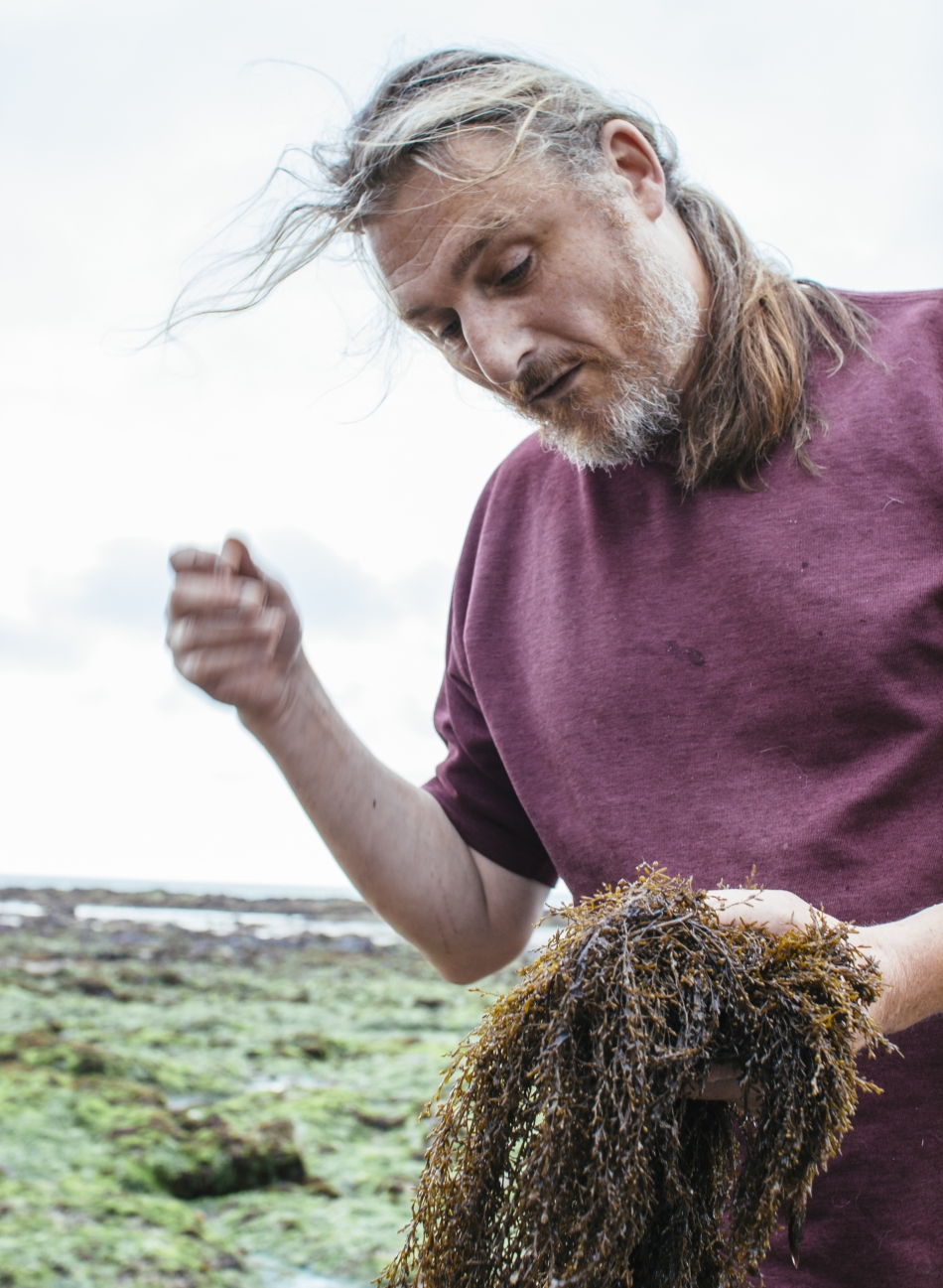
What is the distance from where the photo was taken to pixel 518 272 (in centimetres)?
240

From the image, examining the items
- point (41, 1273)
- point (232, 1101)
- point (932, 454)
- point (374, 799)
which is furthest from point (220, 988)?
point (932, 454)

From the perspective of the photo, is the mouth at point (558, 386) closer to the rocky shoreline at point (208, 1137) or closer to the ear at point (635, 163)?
the ear at point (635, 163)

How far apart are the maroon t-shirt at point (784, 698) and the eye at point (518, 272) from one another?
1.61 feet

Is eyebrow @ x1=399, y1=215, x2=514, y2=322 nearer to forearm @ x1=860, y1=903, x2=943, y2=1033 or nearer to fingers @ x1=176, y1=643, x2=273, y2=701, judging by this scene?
fingers @ x1=176, y1=643, x2=273, y2=701

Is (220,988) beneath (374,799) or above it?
beneath

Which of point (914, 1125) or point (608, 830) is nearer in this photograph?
point (914, 1125)

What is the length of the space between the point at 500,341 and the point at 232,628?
92cm

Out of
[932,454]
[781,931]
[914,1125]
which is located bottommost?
[914,1125]

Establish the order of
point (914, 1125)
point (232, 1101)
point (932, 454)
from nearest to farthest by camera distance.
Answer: point (914, 1125) < point (932, 454) < point (232, 1101)

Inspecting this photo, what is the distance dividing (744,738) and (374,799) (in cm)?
82

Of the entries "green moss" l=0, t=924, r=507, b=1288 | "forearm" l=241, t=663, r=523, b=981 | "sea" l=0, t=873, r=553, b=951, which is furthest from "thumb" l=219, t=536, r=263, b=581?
"sea" l=0, t=873, r=553, b=951

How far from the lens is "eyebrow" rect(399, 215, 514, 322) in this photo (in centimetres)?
237

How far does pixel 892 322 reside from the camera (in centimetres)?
239

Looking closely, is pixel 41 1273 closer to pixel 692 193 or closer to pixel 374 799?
pixel 374 799
